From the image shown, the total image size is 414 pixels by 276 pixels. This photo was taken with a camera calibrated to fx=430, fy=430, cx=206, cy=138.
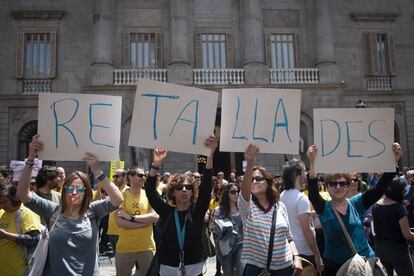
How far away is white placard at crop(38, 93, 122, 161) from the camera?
14.2 feet

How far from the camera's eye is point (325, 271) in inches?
172

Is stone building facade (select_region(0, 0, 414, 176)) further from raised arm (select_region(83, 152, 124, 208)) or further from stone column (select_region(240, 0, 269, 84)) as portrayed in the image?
raised arm (select_region(83, 152, 124, 208))

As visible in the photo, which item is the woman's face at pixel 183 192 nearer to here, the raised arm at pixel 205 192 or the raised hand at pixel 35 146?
the raised arm at pixel 205 192

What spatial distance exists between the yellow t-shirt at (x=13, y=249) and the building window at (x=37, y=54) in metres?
17.2

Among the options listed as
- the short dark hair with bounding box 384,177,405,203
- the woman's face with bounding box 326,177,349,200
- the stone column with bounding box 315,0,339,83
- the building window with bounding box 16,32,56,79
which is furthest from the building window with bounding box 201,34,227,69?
the woman's face with bounding box 326,177,349,200

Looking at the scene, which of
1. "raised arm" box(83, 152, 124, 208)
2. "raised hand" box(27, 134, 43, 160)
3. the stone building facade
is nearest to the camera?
"raised arm" box(83, 152, 124, 208)

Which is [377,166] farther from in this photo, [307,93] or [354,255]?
[307,93]

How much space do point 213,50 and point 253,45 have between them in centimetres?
210

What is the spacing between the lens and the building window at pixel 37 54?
817 inches

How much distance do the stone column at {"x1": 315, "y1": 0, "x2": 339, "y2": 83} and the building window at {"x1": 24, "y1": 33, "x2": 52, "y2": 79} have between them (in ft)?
42.8

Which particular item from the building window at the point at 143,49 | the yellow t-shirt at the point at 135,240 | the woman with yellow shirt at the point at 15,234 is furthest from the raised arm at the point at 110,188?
the building window at the point at 143,49

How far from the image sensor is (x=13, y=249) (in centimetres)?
459

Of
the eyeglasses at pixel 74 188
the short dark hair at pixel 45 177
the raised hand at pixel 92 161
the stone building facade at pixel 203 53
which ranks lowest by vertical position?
the eyeglasses at pixel 74 188

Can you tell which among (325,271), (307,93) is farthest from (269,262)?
(307,93)
